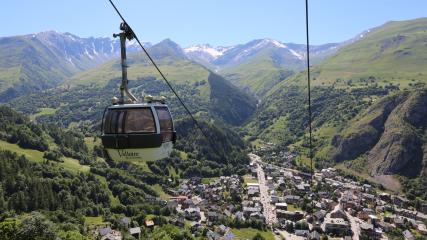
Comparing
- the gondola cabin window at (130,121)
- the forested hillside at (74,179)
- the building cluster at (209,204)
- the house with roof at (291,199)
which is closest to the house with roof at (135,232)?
the forested hillside at (74,179)

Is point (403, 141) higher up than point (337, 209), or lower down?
higher up

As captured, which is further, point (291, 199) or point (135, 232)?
point (291, 199)

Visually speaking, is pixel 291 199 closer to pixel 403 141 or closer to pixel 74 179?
pixel 74 179

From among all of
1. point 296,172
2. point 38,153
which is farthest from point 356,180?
point 38,153

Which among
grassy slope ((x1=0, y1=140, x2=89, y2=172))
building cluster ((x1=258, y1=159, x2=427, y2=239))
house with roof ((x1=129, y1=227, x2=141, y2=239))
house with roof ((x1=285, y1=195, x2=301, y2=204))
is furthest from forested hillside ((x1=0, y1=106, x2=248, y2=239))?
house with roof ((x1=285, y1=195, x2=301, y2=204))

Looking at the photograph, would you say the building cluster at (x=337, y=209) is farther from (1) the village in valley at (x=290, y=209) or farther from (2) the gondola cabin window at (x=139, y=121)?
Answer: (2) the gondola cabin window at (x=139, y=121)

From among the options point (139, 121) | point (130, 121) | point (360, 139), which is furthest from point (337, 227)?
point (130, 121)

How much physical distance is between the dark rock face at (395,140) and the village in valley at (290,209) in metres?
22.7

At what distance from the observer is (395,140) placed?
180 metres

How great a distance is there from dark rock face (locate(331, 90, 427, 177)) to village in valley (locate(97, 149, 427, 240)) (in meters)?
22.7

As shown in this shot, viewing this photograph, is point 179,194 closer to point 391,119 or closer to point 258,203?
point 258,203

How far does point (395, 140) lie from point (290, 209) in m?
79.0

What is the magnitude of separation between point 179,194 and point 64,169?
3780 centimetres

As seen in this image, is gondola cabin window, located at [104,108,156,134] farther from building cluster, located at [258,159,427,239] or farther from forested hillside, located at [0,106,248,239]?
building cluster, located at [258,159,427,239]
